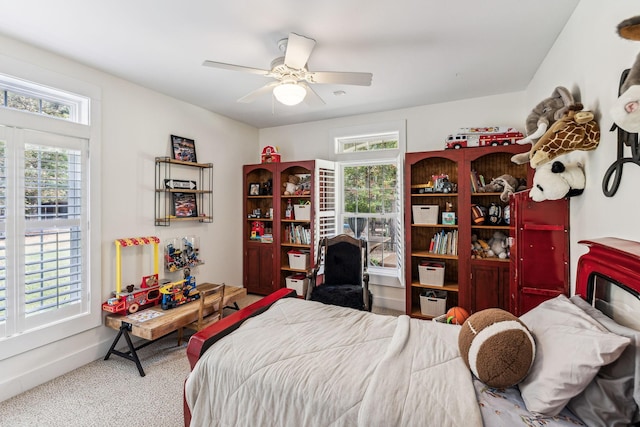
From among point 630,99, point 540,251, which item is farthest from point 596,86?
point 540,251

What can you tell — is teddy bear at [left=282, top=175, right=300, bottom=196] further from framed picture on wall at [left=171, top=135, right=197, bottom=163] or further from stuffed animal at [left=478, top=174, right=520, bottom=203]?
stuffed animal at [left=478, top=174, right=520, bottom=203]

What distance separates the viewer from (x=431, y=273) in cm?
346

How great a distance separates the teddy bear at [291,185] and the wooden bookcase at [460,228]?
1.63 meters

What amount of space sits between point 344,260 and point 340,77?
2.14 metres

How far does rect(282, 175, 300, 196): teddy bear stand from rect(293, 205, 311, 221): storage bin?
0.22 m

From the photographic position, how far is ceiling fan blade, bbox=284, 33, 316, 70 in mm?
1845

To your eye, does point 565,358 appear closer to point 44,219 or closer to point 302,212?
point 302,212

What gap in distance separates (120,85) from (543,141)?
360 centimetres

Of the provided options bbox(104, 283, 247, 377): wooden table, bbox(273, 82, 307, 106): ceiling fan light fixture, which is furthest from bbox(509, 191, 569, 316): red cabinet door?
bbox(104, 283, 247, 377): wooden table

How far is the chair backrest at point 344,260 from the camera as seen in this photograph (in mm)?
3549

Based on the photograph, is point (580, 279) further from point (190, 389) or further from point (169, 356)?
point (169, 356)

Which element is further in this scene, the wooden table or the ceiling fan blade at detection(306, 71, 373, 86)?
the wooden table

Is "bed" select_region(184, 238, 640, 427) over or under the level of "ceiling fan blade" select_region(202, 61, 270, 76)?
under

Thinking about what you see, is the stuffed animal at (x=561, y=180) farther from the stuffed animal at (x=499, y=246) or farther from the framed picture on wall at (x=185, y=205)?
the framed picture on wall at (x=185, y=205)
